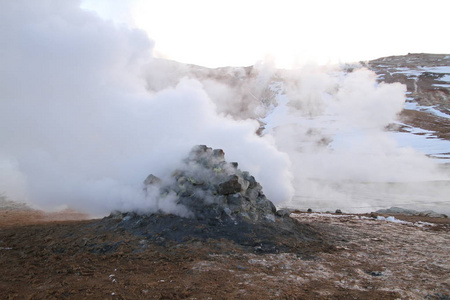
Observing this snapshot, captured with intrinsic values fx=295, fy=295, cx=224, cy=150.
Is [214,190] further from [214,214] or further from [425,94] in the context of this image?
[425,94]

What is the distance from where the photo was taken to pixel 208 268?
17.7ft

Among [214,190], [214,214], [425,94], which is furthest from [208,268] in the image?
[425,94]

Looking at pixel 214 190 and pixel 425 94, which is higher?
pixel 425 94

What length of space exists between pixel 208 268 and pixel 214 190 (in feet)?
9.34

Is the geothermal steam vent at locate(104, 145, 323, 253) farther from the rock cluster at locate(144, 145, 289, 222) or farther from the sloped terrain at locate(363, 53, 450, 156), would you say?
the sloped terrain at locate(363, 53, 450, 156)

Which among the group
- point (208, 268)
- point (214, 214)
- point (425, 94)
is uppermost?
point (425, 94)

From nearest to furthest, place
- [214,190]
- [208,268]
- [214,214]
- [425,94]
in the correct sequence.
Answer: [208,268]
[214,214]
[214,190]
[425,94]

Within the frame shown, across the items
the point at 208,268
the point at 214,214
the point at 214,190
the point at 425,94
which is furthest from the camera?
the point at 425,94

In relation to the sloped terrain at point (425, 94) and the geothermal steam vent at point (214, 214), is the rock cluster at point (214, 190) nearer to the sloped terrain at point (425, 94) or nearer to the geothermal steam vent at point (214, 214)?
the geothermal steam vent at point (214, 214)

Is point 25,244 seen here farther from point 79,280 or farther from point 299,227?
point 299,227

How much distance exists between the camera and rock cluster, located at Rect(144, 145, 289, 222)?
25.2 feet

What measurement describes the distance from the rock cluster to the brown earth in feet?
3.64

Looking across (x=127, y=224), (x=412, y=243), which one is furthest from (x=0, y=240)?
(x=412, y=243)

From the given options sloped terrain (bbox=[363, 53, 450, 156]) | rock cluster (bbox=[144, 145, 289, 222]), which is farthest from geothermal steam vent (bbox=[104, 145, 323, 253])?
sloped terrain (bbox=[363, 53, 450, 156])
